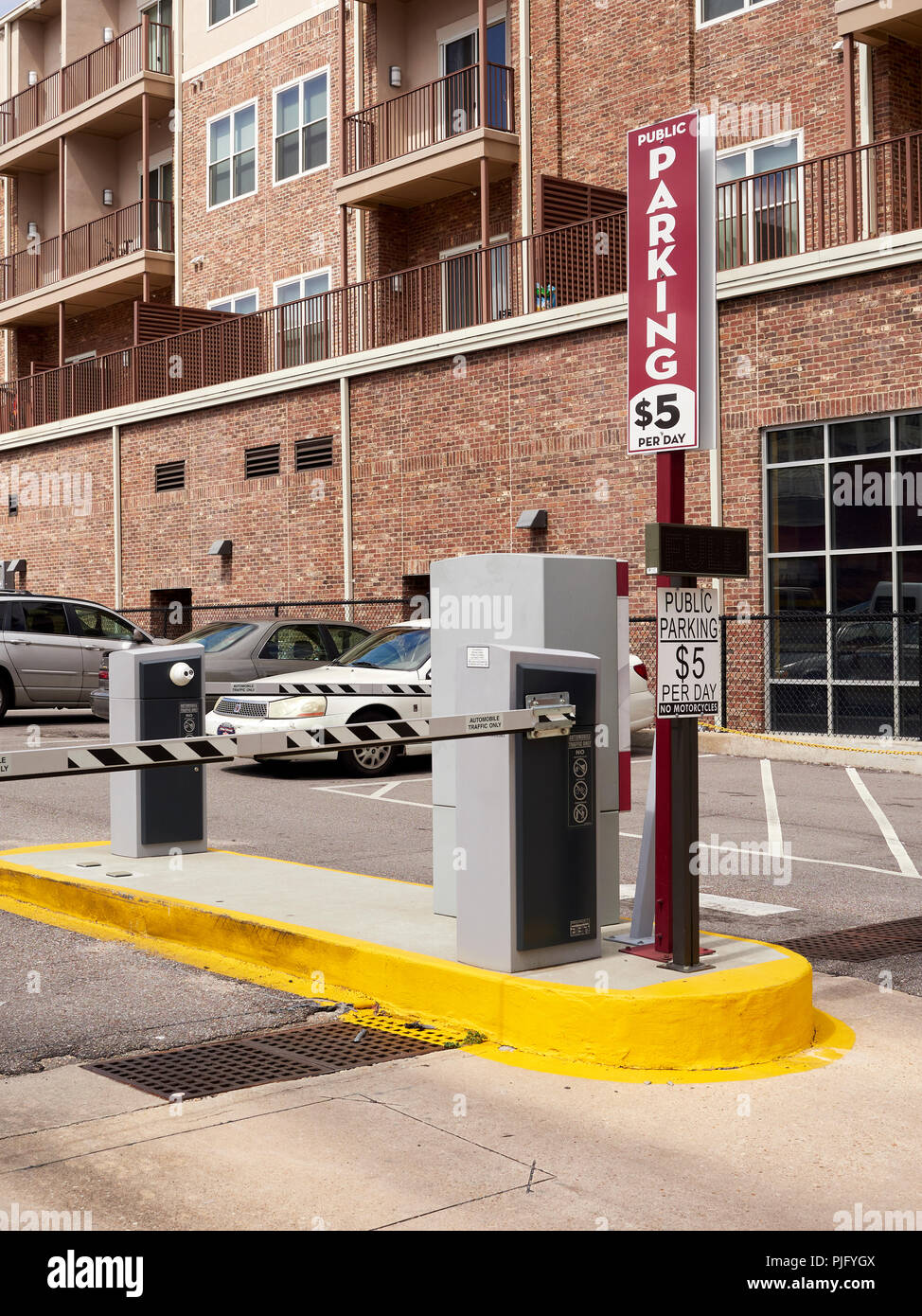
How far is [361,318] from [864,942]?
19376 millimetres

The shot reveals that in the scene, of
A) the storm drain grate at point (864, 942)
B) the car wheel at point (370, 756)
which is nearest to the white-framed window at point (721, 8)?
the car wheel at point (370, 756)

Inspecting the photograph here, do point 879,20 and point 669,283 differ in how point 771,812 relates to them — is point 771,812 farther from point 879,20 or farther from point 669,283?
point 879,20

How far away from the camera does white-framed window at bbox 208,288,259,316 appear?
29.4 meters

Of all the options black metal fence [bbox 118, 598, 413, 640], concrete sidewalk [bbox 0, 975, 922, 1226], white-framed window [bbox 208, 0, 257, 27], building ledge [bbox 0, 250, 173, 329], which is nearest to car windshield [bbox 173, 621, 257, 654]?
black metal fence [bbox 118, 598, 413, 640]

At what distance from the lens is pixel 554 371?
66.4 ft

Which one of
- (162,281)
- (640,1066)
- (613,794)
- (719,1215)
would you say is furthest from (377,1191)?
(162,281)

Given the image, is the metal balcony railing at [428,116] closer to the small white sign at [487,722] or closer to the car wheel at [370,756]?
the car wheel at [370,756]

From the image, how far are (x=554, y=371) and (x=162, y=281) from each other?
48.8ft

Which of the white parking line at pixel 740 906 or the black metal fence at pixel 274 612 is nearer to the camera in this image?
the white parking line at pixel 740 906

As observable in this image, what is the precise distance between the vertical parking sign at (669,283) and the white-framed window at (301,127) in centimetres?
2281

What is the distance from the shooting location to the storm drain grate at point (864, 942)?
7062 millimetres

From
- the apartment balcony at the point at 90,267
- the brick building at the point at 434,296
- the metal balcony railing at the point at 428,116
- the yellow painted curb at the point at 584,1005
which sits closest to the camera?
the yellow painted curb at the point at 584,1005

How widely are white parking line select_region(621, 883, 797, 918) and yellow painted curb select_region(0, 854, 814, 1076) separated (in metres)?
1.91
